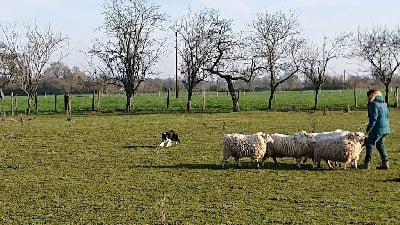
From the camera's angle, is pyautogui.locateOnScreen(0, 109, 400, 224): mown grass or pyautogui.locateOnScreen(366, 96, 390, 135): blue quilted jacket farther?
pyautogui.locateOnScreen(366, 96, 390, 135): blue quilted jacket

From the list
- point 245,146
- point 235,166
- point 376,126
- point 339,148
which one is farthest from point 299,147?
point 376,126

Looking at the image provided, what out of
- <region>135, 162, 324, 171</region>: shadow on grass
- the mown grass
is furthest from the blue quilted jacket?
<region>135, 162, 324, 171</region>: shadow on grass

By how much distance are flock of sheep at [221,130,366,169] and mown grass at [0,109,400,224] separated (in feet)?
1.05

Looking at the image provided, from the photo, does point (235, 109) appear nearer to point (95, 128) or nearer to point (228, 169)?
point (95, 128)

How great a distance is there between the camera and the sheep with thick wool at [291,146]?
1266cm

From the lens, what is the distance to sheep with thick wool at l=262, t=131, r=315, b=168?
12664mm

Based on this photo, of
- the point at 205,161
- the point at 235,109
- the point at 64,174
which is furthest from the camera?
the point at 235,109

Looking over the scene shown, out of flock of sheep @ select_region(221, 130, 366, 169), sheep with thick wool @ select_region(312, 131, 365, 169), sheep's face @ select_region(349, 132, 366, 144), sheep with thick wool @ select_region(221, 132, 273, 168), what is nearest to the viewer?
sheep with thick wool @ select_region(312, 131, 365, 169)

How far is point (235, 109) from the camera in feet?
132

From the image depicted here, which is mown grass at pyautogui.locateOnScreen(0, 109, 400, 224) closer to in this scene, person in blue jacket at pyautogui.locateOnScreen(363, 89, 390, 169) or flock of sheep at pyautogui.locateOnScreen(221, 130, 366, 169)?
flock of sheep at pyautogui.locateOnScreen(221, 130, 366, 169)

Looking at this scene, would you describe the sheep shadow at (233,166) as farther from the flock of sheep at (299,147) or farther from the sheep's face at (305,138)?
the sheep's face at (305,138)

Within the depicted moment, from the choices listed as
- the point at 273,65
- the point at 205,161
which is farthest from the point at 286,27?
the point at 205,161

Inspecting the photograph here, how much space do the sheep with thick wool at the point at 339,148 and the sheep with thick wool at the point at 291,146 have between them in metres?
0.23

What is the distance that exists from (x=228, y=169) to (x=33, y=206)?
5.17 m
